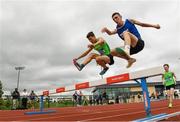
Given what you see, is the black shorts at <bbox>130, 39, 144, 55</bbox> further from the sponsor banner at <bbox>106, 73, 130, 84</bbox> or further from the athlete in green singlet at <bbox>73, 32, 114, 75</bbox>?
the sponsor banner at <bbox>106, 73, 130, 84</bbox>

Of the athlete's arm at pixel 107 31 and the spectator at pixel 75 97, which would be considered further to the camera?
the spectator at pixel 75 97

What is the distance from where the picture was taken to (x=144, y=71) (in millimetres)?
5770

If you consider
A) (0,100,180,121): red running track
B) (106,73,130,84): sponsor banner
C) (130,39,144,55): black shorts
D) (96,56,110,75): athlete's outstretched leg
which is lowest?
(0,100,180,121): red running track

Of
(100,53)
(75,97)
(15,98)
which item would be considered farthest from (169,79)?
(75,97)

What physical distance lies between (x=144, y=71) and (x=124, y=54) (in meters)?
1.33

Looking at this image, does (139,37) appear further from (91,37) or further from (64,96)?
(64,96)

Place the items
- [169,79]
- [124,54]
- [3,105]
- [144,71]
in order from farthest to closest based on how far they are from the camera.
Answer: [3,105] → [169,79] → [144,71] → [124,54]

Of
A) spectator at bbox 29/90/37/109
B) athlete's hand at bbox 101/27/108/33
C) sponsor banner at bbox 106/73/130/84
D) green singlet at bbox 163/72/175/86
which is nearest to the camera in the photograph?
athlete's hand at bbox 101/27/108/33

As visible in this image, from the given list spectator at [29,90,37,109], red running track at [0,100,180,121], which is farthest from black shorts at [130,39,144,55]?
spectator at [29,90,37,109]

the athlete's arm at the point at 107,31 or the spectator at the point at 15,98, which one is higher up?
the athlete's arm at the point at 107,31

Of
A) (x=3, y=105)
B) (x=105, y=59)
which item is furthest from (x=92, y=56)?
(x=3, y=105)

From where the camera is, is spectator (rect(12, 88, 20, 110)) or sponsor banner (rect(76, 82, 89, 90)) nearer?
sponsor banner (rect(76, 82, 89, 90))

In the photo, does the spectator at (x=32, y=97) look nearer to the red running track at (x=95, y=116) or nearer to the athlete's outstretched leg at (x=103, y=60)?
the red running track at (x=95, y=116)

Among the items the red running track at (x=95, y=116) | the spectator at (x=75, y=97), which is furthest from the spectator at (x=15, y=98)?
the red running track at (x=95, y=116)
